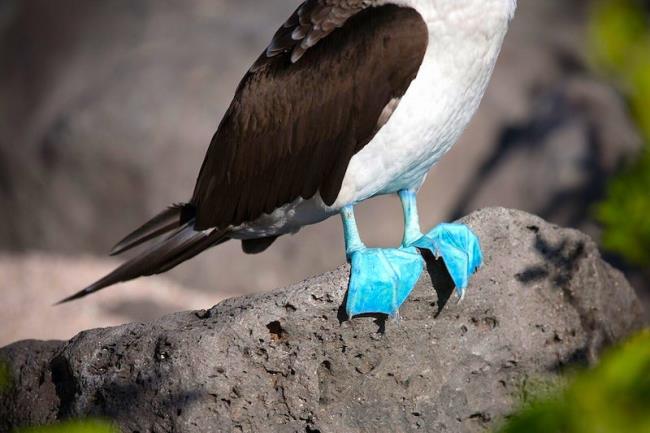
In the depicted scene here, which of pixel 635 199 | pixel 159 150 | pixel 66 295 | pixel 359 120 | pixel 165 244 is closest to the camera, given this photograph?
pixel 635 199

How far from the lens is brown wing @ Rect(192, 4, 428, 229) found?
3.90 meters

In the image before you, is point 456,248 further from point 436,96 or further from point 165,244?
point 165,244

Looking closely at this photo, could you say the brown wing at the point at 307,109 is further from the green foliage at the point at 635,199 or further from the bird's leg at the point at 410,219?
the green foliage at the point at 635,199

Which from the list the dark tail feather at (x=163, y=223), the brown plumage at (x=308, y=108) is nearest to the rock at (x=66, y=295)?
the dark tail feather at (x=163, y=223)

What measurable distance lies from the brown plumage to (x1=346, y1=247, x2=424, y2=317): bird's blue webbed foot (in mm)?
286

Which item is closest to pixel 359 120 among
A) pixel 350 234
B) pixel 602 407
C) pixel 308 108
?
pixel 308 108

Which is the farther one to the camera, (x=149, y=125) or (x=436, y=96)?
(x=149, y=125)

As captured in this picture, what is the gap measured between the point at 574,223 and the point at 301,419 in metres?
3.98

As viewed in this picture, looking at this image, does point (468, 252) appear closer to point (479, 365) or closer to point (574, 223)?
point (479, 365)

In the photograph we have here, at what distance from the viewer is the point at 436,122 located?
13.0 ft

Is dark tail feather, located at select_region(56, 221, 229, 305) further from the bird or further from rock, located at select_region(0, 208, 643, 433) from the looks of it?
rock, located at select_region(0, 208, 643, 433)

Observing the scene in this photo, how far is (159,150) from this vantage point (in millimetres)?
7867

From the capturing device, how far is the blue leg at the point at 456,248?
385 centimetres

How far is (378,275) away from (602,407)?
2296 mm
